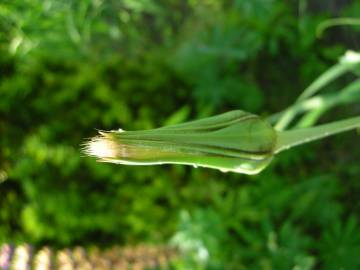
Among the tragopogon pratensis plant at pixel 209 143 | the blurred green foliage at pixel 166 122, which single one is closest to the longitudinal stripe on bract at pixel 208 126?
the tragopogon pratensis plant at pixel 209 143

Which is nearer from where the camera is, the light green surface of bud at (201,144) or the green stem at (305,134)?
the light green surface of bud at (201,144)

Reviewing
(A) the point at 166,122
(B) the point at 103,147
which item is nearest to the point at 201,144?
(B) the point at 103,147

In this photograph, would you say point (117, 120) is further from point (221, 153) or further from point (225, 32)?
point (221, 153)

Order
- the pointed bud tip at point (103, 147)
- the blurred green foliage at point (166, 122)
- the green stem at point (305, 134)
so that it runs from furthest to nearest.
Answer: the blurred green foliage at point (166, 122) → the green stem at point (305, 134) → the pointed bud tip at point (103, 147)

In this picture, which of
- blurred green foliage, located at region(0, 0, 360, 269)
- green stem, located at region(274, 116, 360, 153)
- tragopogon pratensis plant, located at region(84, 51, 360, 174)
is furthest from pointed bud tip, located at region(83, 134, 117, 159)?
blurred green foliage, located at region(0, 0, 360, 269)

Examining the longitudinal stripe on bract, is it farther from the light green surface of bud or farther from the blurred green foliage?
the blurred green foliage

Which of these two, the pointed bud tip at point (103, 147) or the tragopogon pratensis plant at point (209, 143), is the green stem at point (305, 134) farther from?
the pointed bud tip at point (103, 147)
